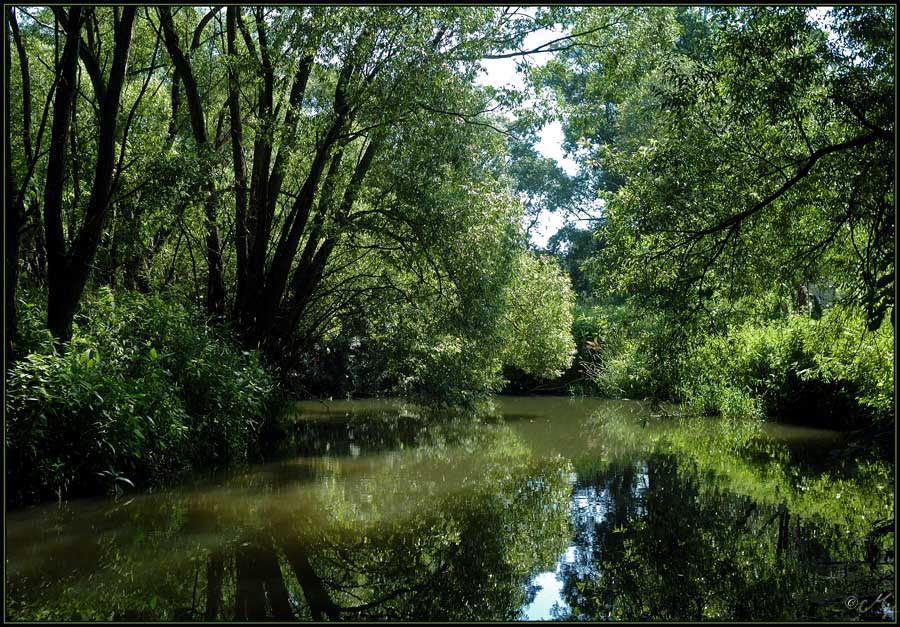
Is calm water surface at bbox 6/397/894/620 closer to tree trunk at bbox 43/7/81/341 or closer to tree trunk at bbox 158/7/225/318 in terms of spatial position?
tree trunk at bbox 43/7/81/341

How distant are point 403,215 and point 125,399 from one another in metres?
5.18

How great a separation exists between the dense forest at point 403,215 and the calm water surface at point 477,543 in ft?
3.71

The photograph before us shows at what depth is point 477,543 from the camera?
6203 mm

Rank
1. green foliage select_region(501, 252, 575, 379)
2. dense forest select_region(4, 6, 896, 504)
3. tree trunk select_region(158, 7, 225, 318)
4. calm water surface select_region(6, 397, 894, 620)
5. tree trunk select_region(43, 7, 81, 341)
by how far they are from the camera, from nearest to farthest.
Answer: calm water surface select_region(6, 397, 894, 620), dense forest select_region(4, 6, 896, 504), tree trunk select_region(43, 7, 81, 341), tree trunk select_region(158, 7, 225, 318), green foliage select_region(501, 252, 575, 379)

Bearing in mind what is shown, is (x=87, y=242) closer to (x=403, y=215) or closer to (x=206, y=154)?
(x=206, y=154)

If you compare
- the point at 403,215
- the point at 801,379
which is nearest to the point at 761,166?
the point at 403,215

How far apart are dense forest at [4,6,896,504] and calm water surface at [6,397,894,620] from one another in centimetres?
113

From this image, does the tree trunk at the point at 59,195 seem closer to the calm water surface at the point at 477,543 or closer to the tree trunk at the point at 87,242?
the tree trunk at the point at 87,242

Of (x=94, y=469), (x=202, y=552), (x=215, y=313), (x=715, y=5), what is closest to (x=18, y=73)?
(x=215, y=313)

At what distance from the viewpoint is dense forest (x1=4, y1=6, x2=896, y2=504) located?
6855mm

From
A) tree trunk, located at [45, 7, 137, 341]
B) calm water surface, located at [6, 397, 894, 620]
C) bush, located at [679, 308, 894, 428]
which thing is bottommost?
calm water surface, located at [6, 397, 894, 620]

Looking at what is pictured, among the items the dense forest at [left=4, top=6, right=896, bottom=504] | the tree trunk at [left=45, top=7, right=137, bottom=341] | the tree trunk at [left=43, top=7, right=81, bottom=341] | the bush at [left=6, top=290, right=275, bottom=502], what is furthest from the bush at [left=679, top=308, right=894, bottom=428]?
the tree trunk at [left=43, top=7, right=81, bottom=341]

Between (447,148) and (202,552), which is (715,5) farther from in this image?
Answer: (202,552)

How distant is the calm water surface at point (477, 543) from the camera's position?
462 cm
